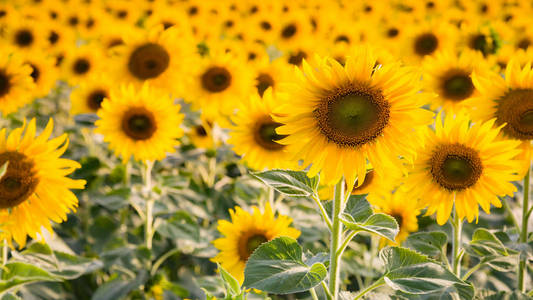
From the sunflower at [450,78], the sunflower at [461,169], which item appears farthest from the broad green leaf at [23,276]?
the sunflower at [450,78]

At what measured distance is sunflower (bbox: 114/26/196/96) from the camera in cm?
411

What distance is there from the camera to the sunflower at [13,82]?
3.60 meters

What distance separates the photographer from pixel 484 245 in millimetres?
2090

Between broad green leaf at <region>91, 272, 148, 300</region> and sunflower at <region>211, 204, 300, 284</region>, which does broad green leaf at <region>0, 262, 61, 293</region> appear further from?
broad green leaf at <region>91, 272, 148, 300</region>

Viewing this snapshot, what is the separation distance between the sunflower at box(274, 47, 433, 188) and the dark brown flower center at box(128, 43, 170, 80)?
2.68 metres

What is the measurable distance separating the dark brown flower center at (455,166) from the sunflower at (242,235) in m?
0.94

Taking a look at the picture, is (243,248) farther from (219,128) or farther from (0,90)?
(0,90)

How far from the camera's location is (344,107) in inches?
66.6

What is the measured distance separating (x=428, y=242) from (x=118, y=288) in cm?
200

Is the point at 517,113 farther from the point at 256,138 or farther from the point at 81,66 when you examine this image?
the point at 81,66

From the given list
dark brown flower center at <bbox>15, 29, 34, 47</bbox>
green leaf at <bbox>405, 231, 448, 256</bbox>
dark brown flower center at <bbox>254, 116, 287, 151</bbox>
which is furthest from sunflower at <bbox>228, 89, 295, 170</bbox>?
dark brown flower center at <bbox>15, 29, 34, 47</bbox>

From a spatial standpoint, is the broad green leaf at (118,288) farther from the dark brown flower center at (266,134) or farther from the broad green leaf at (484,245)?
the broad green leaf at (484,245)

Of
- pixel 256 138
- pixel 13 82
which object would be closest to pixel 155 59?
pixel 13 82

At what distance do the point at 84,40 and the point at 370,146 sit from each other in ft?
23.6
